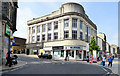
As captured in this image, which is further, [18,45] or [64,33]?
[18,45]

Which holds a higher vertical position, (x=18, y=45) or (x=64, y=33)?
(x=64, y=33)

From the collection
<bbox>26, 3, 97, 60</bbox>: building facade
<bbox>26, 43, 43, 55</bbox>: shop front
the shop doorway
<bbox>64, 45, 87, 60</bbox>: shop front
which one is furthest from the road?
<bbox>26, 43, 43, 55</bbox>: shop front

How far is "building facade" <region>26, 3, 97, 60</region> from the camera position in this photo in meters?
39.8

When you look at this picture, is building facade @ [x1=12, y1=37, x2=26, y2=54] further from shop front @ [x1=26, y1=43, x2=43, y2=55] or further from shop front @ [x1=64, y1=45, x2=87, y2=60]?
shop front @ [x1=64, y1=45, x2=87, y2=60]

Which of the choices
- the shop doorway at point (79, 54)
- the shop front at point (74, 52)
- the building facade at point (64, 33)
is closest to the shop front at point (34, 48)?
the building facade at point (64, 33)

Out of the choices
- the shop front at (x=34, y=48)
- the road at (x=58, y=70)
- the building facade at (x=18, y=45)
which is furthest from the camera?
the building facade at (x=18, y=45)

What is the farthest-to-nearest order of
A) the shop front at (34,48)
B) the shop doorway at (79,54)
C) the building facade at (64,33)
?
the shop front at (34,48) < the shop doorway at (79,54) < the building facade at (64,33)

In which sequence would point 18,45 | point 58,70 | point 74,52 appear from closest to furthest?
point 58,70, point 74,52, point 18,45

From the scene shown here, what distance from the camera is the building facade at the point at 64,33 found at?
131ft

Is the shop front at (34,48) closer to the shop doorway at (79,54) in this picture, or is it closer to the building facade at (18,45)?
the shop doorway at (79,54)

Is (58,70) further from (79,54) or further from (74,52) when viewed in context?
(79,54)

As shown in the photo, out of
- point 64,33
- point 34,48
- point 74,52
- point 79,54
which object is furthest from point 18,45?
point 79,54

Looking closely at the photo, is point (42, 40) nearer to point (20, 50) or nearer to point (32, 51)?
point (32, 51)

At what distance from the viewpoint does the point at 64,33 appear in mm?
41375
